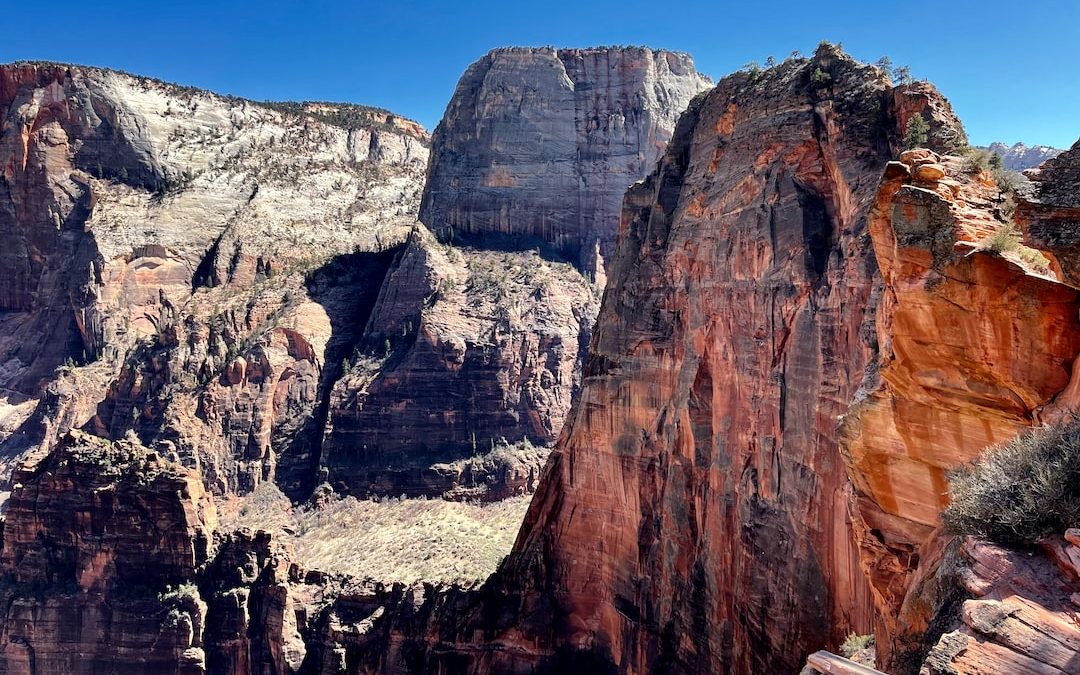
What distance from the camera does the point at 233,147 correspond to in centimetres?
9825

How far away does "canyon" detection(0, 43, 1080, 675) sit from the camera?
1210cm

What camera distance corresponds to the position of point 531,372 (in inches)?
2889

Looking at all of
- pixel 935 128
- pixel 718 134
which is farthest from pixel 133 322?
pixel 935 128

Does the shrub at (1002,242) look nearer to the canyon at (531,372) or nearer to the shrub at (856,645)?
the canyon at (531,372)

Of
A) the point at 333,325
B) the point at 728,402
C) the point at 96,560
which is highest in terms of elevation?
the point at 333,325

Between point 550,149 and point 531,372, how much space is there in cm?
2664

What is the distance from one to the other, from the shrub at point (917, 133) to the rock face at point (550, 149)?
66.7 meters

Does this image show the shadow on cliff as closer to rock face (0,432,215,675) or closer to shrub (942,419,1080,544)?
rock face (0,432,215,675)

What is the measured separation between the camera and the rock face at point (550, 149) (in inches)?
3396

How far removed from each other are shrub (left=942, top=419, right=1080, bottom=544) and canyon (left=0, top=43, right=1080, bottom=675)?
255 millimetres

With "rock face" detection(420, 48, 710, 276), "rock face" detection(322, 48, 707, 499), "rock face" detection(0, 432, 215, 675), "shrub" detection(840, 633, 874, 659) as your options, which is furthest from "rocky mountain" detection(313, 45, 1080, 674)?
"rock face" detection(420, 48, 710, 276)

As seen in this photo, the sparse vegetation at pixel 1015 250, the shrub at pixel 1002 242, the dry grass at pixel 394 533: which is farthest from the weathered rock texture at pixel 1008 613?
the dry grass at pixel 394 533

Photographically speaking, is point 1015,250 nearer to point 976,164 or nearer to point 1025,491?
point 976,164

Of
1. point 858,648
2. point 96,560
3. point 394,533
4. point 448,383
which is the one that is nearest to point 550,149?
point 448,383
